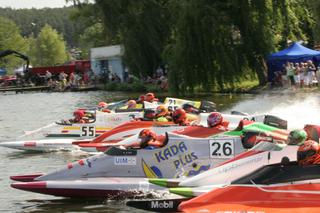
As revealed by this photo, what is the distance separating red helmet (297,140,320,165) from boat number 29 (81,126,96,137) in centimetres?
1177

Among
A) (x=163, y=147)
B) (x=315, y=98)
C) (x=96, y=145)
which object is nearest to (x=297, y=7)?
(x=315, y=98)

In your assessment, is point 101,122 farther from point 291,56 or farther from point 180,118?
point 291,56

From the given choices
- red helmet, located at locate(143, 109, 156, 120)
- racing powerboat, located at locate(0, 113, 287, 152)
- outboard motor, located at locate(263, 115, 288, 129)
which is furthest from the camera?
red helmet, located at locate(143, 109, 156, 120)

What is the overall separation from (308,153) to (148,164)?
12.6ft

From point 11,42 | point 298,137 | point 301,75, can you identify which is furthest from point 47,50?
point 298,137

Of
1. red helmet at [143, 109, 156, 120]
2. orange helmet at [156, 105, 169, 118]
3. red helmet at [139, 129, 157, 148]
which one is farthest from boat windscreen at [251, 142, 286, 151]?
red helmet at [143, 109, 156, 120]

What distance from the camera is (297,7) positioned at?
3866 centimetres

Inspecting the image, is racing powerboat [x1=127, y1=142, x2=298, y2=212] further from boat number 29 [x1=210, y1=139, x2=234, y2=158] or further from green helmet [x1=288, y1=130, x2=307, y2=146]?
boat number 29 [x1=210, y1=139, x2=234, y2=158]

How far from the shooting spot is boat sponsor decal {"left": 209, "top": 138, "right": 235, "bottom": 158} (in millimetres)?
13055

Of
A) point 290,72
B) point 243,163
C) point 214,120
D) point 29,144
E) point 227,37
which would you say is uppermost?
point 227,37

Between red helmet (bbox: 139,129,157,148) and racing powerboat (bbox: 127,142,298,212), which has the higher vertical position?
red helmet (bbox: 139,129,157,148)

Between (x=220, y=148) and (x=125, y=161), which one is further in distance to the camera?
(x=125, y=161)

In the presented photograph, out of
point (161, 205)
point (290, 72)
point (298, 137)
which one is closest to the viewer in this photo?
point (298, 137)

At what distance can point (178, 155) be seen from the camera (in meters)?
13.2
